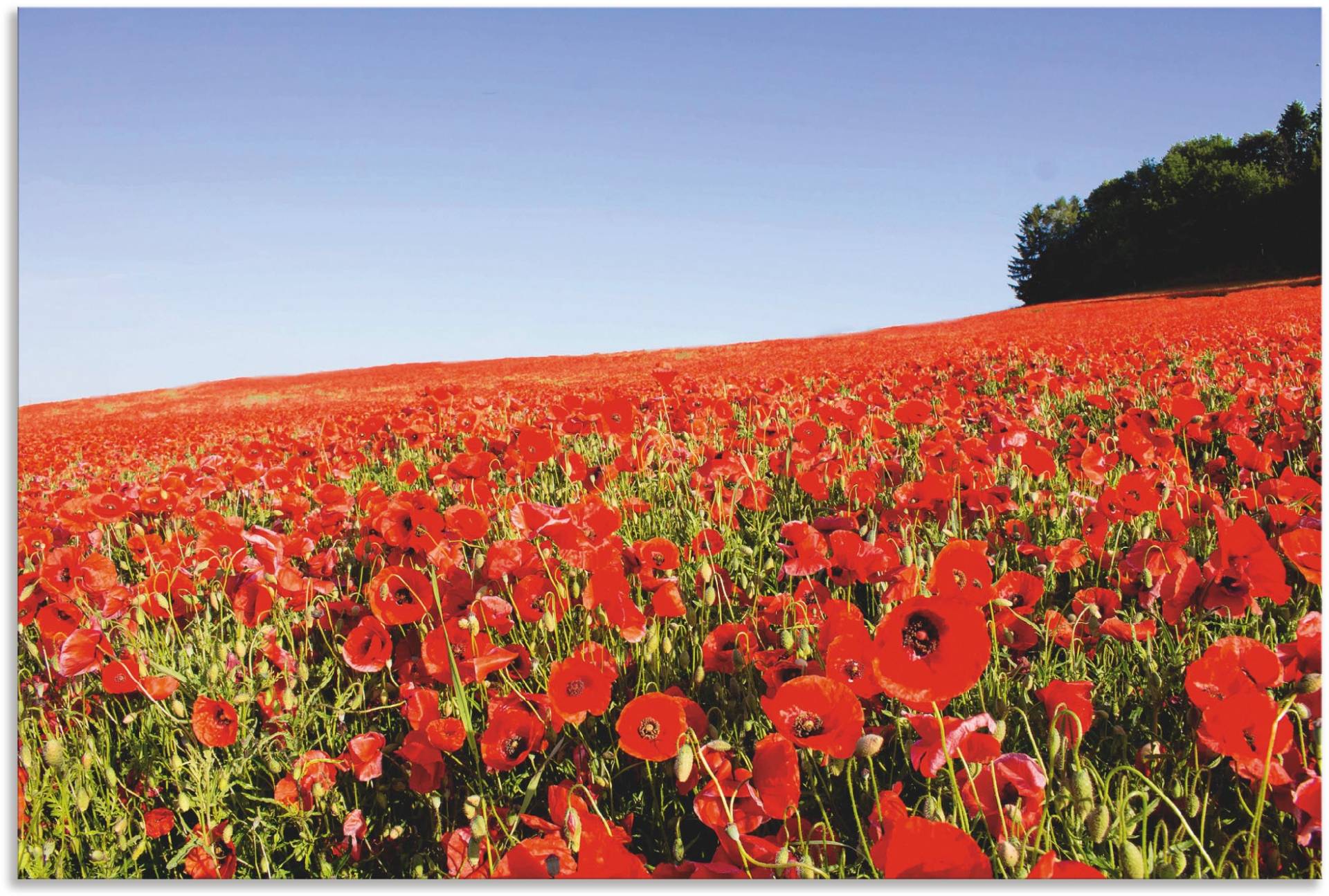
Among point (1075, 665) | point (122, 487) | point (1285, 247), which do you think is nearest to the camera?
point (1075, 665)

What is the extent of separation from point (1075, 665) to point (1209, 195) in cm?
4173

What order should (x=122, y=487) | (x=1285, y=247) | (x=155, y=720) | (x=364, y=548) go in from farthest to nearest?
1. (x=1285, y=247)
2. (x=122, y=487)
3. (x=364, y=548)
4. (x=155, y=720)

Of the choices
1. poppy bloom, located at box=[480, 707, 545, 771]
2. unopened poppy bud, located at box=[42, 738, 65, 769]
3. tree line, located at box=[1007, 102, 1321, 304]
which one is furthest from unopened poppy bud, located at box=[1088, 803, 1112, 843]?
tree line, located at box=[1007, 102, 1321, 304]

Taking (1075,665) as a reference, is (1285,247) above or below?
above

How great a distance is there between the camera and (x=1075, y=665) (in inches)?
60.9

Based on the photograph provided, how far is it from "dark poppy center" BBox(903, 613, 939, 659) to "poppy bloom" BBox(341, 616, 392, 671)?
1071 millimetres

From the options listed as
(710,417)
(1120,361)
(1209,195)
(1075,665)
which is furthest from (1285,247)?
(1075,665)

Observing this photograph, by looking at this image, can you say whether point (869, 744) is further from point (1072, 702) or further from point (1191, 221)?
point (1191, 221)

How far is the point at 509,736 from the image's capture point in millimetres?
1347

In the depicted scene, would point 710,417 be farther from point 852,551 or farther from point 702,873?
point 702,873

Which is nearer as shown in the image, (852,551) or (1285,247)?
(852,551)

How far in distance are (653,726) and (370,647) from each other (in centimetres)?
79

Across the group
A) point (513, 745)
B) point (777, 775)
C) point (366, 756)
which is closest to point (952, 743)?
point (777, 775)

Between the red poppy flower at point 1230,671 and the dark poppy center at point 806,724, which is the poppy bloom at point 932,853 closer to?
the dark poppy center at point 806,724
